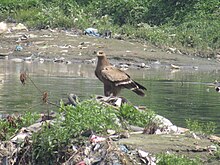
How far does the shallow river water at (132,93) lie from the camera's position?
14.1 metres

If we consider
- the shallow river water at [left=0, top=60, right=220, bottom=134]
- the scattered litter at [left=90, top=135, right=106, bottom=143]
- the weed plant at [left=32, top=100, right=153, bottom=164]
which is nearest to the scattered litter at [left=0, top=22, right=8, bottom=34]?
the shallow river water at [left=0, top=60, right=220, bottom=134]

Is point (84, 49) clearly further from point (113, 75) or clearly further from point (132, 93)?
point (113, 75)

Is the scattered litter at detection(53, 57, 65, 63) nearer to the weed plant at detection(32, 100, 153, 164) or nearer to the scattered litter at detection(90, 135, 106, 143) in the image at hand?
the weed plant at detection(32, 100, 153, 164)

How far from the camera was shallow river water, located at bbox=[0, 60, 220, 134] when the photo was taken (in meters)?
14.1

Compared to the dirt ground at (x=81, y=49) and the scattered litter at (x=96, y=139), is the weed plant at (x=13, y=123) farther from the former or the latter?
the dirt ground at (x=81, y=49)

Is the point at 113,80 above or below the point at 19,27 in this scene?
above

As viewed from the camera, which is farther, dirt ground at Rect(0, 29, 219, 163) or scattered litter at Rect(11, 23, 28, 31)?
scattered litter at Rect(11, 23, 28, 31)

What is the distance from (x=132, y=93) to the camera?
57.4 feet

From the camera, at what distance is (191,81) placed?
2280cm

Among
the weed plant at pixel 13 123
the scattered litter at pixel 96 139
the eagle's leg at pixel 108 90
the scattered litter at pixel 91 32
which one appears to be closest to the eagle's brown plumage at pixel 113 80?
the eagle's leg at pixel 108 90

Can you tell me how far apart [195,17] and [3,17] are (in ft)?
29.4

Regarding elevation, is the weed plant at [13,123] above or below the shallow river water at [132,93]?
above

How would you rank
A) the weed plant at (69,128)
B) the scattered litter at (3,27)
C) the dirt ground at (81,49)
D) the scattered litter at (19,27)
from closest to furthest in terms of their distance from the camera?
the weed plant at (69,128) → the dirt ground at (81,49) → the scattered litter at (3,27) → the scattered litter at (19,27)

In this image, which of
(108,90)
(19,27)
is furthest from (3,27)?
(108,90)
